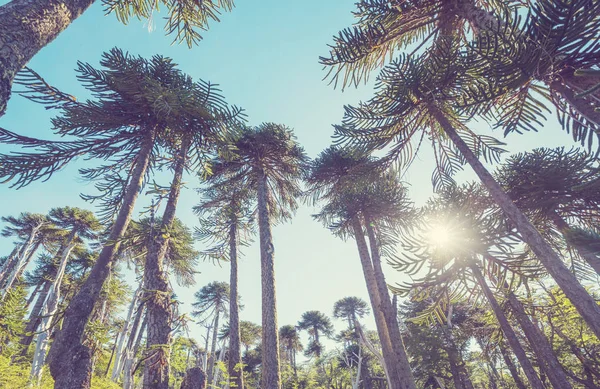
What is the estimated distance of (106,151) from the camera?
5211 millimetres

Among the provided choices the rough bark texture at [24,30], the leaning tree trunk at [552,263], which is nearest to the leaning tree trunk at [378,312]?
the leaning tree trunk at [552,263]

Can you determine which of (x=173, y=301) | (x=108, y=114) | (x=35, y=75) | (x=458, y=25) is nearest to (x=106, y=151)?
(x=108, y=114)

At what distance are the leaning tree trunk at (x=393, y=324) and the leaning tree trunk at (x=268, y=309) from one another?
3731 mm

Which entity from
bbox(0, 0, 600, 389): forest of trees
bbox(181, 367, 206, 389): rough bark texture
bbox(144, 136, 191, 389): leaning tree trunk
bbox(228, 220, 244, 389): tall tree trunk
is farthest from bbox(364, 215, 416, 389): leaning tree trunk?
bbox(228, 220, 244, 389): tall tree trunk

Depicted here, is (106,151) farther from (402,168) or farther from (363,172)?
(402,168)

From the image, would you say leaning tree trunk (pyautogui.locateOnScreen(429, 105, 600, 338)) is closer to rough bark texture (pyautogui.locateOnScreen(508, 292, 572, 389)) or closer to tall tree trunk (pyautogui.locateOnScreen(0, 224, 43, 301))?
rough bark texture (pyautogui.locateOnScreen(508, 292, 572, 389))

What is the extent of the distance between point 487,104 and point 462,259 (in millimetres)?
2474

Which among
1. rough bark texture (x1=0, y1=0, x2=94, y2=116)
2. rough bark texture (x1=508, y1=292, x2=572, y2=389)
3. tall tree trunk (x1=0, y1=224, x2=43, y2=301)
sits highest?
tall tree trunk (x1=0, y1=224, x2=43, y2=301)

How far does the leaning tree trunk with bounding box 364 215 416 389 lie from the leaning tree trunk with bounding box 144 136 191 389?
5.63 m

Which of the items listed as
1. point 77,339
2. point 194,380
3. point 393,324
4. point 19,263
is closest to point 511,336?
point 393,324

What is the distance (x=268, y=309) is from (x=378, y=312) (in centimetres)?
425

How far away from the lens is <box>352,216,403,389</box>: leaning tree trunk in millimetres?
7789

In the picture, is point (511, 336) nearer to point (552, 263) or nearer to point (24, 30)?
point (552, 263)

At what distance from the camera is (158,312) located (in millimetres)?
3691
